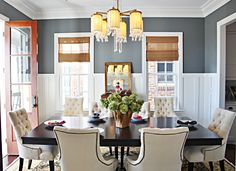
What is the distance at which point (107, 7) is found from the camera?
5.08 metres

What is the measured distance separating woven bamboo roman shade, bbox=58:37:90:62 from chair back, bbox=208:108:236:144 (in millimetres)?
3145

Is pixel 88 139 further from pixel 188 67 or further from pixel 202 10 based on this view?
pixel 202 10

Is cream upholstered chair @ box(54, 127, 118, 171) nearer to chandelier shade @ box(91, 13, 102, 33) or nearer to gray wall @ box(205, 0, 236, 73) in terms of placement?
chandelier shade @ box(91, 13, 102, 33)

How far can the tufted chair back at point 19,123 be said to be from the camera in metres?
3.06

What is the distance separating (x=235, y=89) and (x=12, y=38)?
4.71 metres

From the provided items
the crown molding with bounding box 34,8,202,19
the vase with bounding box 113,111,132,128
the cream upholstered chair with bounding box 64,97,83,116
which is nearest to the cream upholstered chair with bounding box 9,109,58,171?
the vase with bounding box 113,111,132,128

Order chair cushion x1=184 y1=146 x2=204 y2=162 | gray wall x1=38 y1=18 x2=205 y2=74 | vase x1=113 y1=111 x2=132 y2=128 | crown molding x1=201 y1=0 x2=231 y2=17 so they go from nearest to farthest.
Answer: chair cushion x1=184 y1=146 x2=204 y2=162
vase x1=113 y1=111 x2=132 y2=128
crown molding x1=201 y1=0 x2=231 y2=17
gray wall x1=38 y1=18 x2=205 y2=74

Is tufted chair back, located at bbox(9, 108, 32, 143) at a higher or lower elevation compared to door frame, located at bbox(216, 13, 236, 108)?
lower

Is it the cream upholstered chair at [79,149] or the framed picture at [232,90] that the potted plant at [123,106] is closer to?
the cream upholstered chair at [79,149]

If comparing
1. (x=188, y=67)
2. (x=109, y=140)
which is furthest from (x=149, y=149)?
(x=188, y=67)

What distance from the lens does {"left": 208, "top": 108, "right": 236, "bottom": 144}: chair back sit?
115 inches

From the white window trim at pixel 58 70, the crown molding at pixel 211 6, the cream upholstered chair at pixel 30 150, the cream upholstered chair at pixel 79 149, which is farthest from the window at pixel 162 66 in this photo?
the cream upholstered chair at pixel 79 149

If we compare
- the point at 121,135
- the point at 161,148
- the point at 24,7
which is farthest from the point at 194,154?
the point at 24,7

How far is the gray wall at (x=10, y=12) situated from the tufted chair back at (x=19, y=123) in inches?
75.5
